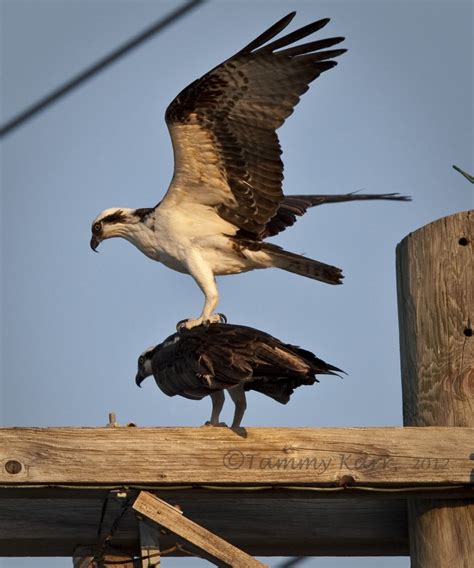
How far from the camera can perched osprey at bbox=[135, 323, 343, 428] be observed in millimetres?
5387

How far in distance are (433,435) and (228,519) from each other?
925 mm

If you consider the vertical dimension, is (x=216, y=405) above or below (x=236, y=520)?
above

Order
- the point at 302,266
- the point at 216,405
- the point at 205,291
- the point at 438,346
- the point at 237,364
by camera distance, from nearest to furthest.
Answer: the point at 438,346, the point at 237,364, the point at 216,405, the point at 205,291, the point at 302,266

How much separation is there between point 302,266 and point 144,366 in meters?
1.44

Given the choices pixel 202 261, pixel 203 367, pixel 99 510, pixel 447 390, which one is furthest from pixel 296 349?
pixel 202 261

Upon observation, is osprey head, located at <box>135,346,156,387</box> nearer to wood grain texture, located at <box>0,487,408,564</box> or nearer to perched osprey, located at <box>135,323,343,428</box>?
perched osprey, located at <box>135,323,343,428</box>

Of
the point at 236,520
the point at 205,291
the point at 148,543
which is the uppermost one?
the point at 205,291

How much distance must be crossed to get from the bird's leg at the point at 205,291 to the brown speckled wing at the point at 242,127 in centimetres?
47

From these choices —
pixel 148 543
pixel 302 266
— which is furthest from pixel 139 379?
pixel 148 543

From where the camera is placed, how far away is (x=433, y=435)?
488cm

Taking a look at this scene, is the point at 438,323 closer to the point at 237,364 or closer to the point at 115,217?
the point at 237,364

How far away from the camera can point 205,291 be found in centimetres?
743

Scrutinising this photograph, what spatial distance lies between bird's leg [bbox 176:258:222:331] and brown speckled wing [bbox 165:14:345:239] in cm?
47

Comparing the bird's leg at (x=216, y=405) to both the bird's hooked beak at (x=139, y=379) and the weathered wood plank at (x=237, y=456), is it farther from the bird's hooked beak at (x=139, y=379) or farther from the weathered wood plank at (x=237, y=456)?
the weathered wood plank at (x=237, y=456)
